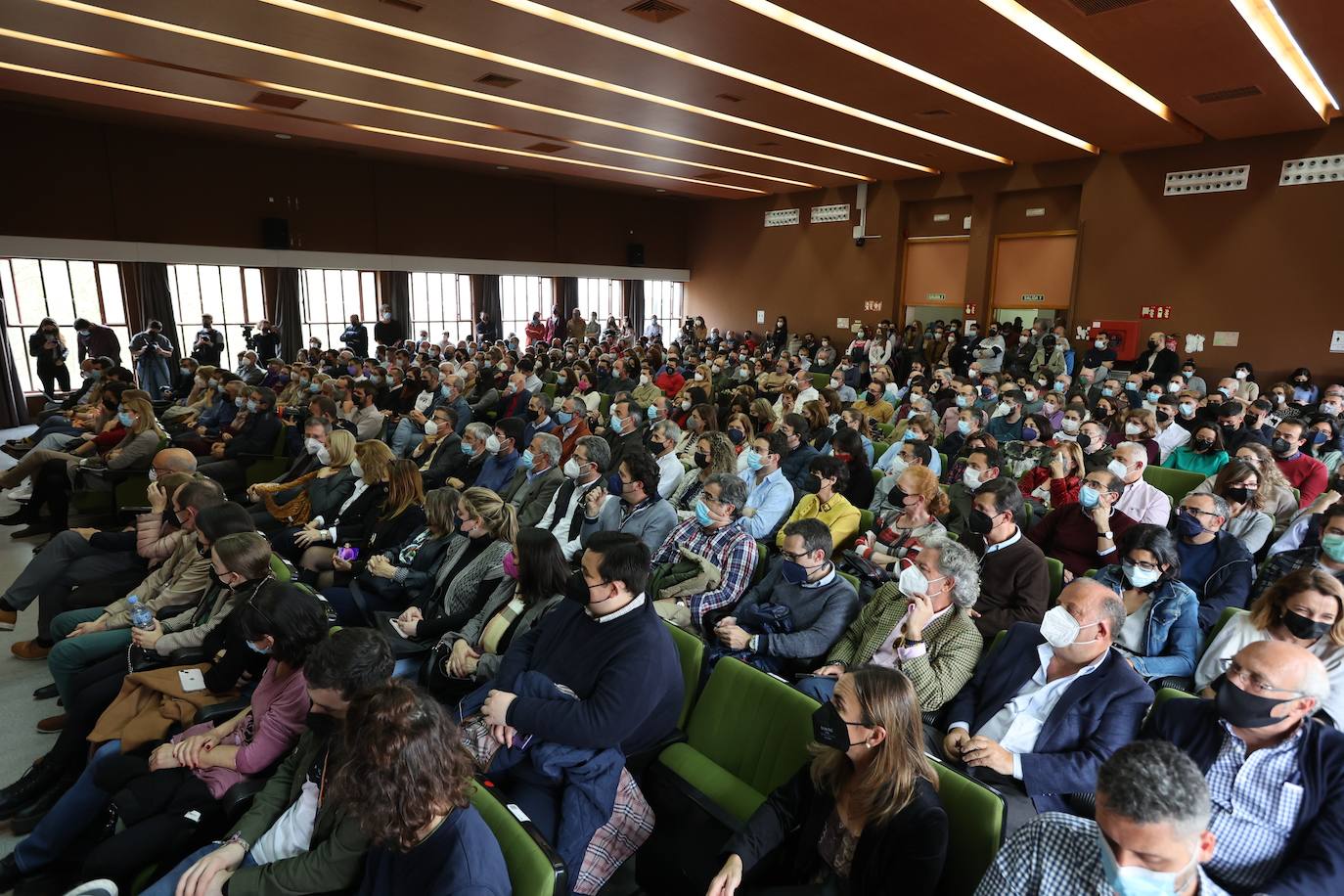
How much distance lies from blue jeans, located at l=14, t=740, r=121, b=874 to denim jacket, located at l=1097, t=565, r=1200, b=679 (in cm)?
371

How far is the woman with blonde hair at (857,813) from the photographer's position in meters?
1.73

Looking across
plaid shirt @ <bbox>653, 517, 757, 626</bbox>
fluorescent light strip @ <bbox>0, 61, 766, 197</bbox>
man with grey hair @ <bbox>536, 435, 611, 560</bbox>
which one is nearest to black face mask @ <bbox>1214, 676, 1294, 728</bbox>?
plaid shirt @ <bbox>653, 517, 757, 626</bbox>

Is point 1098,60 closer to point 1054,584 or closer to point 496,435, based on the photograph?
point 1054,584

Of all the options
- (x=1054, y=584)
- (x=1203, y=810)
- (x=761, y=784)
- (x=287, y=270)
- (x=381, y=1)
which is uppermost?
(x=381, y=1)

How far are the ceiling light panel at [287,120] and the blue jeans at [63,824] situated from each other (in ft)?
26.6

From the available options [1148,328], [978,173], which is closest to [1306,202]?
[1148,328]

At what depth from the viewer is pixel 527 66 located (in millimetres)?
7418

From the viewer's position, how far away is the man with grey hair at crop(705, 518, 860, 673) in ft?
9.62

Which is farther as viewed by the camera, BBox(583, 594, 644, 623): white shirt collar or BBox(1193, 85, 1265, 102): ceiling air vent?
BBox(1193, 85, 1265, 102): ceiling air vent

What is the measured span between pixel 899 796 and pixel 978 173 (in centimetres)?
1376

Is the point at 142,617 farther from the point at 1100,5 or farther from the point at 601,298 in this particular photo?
the point at 601,298

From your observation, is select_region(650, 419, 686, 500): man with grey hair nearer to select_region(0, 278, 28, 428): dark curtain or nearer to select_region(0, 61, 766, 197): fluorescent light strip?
select_region(0, 61, 766, 197): fluorescent light strip

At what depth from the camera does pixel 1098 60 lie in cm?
700

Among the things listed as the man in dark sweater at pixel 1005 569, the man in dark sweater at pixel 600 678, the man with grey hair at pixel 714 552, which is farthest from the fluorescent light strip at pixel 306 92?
the man in dark sweater at pixel 1005 569
